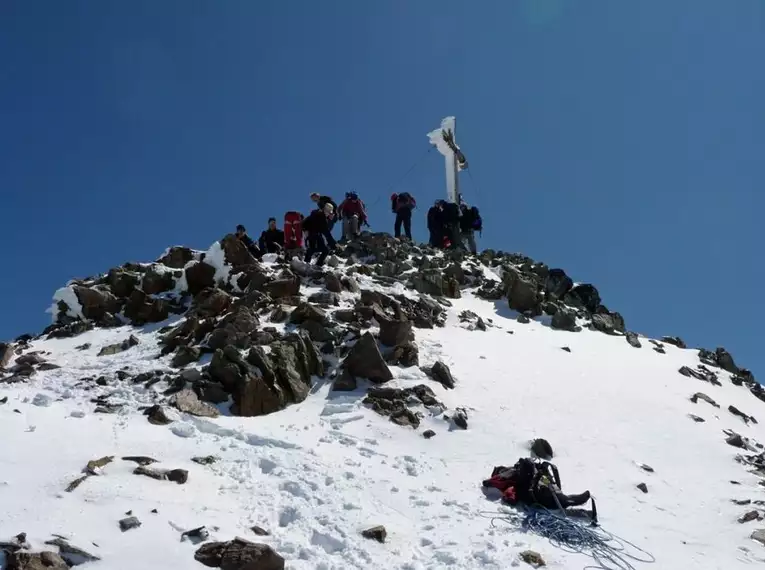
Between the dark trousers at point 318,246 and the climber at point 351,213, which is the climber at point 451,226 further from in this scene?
the dark trousers at point 318,246

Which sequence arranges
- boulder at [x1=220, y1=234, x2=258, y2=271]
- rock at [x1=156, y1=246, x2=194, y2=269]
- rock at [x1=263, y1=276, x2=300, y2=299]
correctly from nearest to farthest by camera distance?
1. rock at [x1=263, y1=276, x2=300, y2=299]
2. boulder at [x1=220, y1=234, x2=258, y2=271]
3. rock at [x1=156, y1=246, x2=194, y2=269]

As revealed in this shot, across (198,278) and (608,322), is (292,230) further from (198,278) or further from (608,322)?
(608,322)

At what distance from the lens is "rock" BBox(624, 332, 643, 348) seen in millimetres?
18875

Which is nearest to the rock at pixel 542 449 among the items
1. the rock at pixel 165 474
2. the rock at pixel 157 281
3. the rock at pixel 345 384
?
the rock at pixel 345 384

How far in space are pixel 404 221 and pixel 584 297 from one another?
780 cm

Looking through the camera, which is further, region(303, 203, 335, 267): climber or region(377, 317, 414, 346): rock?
region(303, 203, 335, 267): climber

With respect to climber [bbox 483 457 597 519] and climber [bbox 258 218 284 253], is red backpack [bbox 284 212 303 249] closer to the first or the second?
climber [bbox 258 218 284 253]

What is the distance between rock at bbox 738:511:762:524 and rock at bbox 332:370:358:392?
6630 millimetres

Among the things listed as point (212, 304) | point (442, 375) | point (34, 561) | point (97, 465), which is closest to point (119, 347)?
point (212, 304)

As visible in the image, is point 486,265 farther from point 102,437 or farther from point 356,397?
point 102,437

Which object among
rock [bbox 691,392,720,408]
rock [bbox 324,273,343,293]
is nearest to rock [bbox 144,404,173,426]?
rock [bbox 324,273,343,293]

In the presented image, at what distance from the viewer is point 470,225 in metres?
26.6

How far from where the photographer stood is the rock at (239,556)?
598 centimetres

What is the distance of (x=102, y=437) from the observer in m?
8.52
